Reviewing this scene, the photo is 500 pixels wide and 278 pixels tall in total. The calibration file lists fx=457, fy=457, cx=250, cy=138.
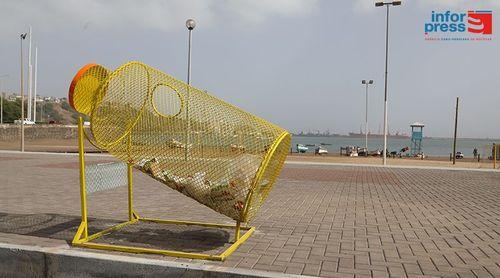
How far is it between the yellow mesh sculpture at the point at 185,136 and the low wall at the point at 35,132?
58959mm

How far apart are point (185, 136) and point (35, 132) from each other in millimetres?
62242

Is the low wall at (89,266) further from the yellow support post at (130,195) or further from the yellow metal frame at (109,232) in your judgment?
the yellow support post at (130,195)

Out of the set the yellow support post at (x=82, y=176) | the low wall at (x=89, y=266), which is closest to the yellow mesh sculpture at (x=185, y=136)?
the yellow support post at (x=82, y=176)

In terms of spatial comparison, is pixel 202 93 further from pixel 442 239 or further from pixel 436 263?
pixel 442 239

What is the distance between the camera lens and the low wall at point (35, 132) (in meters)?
58.8

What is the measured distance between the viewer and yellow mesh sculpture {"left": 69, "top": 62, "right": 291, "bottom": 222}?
5.28 metres

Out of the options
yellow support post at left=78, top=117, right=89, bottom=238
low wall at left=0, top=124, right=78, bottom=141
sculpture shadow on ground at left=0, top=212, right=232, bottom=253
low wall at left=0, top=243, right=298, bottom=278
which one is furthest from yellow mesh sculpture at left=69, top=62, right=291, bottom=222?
low wall at left=0, top=124, right=78, bottom=141

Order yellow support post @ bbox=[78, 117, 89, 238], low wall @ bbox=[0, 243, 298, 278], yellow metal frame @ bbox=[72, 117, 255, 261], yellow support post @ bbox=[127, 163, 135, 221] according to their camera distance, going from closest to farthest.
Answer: low wall @ bbox=[0, 243, 298, 278] < yellow metal frame @ bbox=[72, 117, 255, 261] < yellow support post @ bbox=[78, 117, 89, 238] < yellow support post @ bbox=[127, 163, 135, 221]

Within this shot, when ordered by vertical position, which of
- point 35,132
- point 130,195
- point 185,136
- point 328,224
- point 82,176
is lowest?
point 328,224

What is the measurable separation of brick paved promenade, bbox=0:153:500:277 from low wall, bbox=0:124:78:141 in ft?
170

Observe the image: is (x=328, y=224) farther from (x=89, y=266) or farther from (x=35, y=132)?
(x=35, y=132)

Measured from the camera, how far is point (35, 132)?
2406 inches

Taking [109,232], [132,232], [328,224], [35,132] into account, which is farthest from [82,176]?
[35,132]

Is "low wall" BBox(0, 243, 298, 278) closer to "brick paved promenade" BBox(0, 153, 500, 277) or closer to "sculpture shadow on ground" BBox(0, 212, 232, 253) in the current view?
"brick paved promenade" BBox(0, 153, 500, 277)
